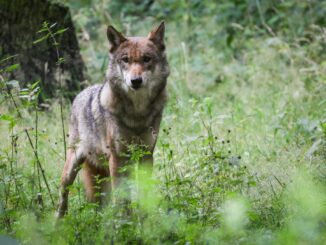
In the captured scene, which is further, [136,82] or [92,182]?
[92,182]

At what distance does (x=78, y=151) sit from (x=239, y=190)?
166 cm

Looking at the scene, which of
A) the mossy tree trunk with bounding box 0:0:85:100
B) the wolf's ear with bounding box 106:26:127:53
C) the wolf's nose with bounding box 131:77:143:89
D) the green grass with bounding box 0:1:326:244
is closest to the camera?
the green grass with bounding box 0:1:326:244

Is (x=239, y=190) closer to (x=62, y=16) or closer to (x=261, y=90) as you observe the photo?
(x=261, y=90)

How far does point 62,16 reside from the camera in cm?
855

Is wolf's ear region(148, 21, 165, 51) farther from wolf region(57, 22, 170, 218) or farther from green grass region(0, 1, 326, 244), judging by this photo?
green grass region(0, 1, 326, 244)

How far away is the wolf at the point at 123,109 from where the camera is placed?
5383 mm

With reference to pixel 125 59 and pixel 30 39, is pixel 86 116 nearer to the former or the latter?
pixel 125 59

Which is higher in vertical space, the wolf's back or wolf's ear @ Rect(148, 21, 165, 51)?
wolf's ear @ Rect(148, 21, 165, 51)

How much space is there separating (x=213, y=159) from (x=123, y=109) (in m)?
1.10

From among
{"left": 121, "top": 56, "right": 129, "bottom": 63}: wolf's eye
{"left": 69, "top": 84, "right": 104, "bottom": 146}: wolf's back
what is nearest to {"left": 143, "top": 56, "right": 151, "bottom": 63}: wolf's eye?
{"left": 121, "top": 56, "right": 129, "bottom": 63}: wolf's eye

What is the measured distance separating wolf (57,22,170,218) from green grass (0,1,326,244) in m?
0.23

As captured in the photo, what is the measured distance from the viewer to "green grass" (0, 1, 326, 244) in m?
3.54

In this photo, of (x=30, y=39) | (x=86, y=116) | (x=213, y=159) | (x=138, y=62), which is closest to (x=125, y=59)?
(x=138, y=62)

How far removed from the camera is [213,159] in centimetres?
484
